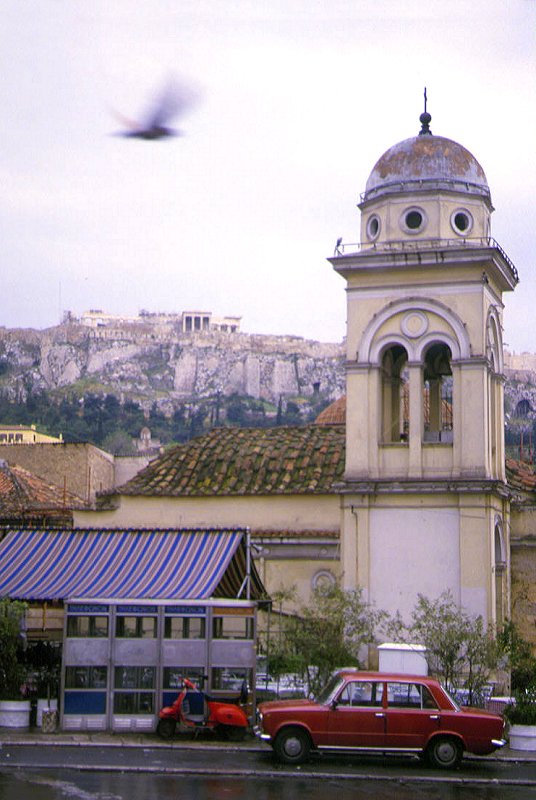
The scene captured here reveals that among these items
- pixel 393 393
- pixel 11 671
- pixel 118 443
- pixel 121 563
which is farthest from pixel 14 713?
pixel 118 443

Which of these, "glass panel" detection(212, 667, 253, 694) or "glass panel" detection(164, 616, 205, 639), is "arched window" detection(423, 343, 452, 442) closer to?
"glass panel" detection(164, 616, 205, 639)

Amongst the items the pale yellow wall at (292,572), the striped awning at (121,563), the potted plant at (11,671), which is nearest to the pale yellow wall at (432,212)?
the pale yellow wall at (292,572)

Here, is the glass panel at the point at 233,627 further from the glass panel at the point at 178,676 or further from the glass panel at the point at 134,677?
the glass panel at the point at 134,677

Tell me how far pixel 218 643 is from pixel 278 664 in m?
1.84

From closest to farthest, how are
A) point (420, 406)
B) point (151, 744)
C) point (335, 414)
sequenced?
point (151, 744) → point (420, 406) → point (335, 414)

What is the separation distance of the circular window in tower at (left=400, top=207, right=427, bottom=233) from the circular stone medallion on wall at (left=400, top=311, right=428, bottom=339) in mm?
1956

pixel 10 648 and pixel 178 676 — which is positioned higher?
pixel 10 648

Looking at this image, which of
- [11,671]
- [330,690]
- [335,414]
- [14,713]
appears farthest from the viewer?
[335,414]

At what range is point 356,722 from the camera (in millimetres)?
21250

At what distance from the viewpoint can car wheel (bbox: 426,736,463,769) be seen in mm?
21312

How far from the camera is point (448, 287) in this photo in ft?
98.7

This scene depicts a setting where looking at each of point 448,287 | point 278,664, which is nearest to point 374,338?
point 448,287

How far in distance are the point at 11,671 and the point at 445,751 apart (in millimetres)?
8778

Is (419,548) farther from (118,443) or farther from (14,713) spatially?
(118,443)
